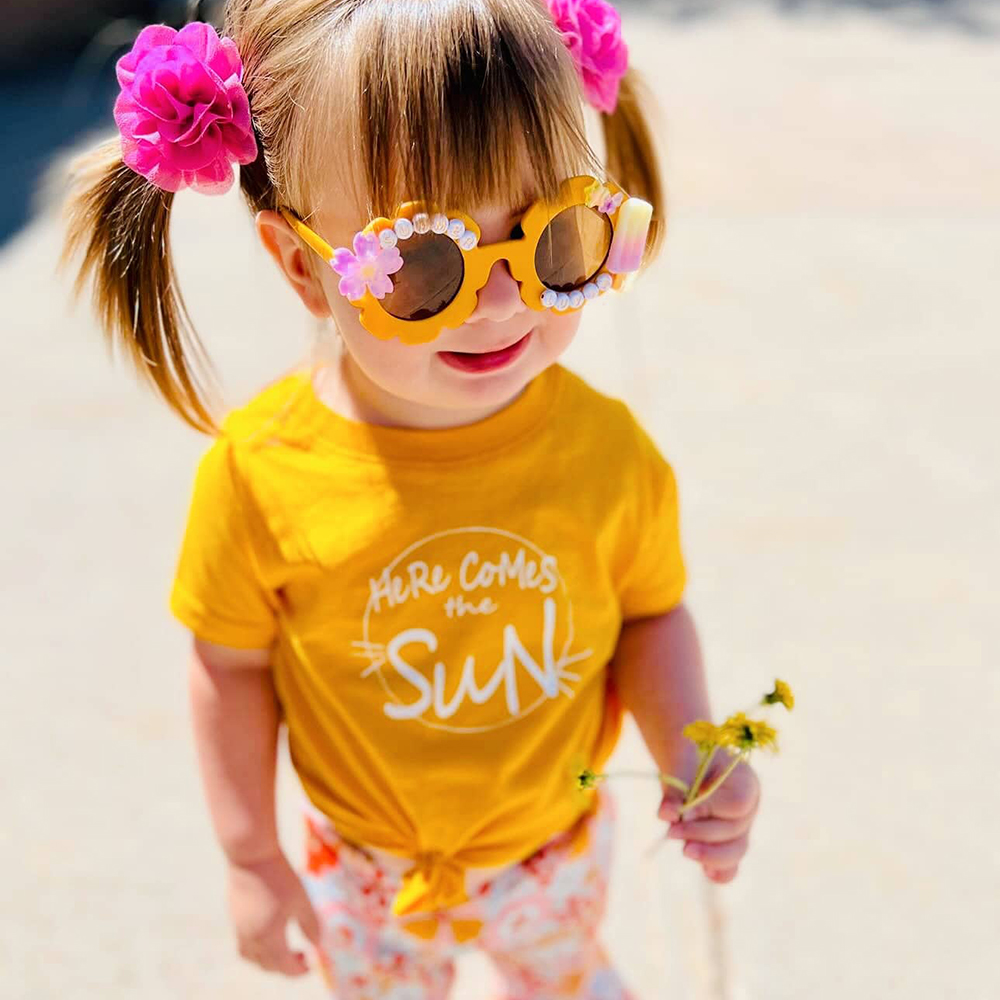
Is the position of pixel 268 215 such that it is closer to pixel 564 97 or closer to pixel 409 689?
pixel 564 97

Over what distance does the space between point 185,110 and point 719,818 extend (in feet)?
2.75

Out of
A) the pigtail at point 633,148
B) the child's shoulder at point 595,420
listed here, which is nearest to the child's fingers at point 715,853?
the child's shoulder at point 595,420

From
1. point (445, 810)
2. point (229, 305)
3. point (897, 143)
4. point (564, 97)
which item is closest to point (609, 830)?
point (445, 810)

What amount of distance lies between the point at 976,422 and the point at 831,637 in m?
0.81

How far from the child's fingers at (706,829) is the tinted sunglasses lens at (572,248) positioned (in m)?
0.56

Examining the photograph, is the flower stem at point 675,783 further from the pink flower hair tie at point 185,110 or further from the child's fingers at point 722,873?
the pink flower hair tie at point 185,110

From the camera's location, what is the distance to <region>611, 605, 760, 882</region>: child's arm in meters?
1.32

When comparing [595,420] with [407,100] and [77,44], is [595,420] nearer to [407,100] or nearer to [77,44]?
[407,100]

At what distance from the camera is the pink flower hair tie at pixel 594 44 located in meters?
1.20

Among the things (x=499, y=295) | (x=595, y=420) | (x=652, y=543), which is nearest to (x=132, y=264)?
(x=499, y=295)

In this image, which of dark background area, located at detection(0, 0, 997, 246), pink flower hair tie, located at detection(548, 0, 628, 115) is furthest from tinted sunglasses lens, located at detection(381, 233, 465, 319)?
dark background area, located at detection(0, 0, 997, 246)

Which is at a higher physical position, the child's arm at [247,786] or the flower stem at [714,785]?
the flower stem at [714,785]

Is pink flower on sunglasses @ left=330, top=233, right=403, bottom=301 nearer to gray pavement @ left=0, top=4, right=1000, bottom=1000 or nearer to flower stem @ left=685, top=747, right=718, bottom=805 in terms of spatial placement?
flower stem @ left=685, top=747, right=718, bottom=805

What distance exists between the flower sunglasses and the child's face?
0.05 feet
